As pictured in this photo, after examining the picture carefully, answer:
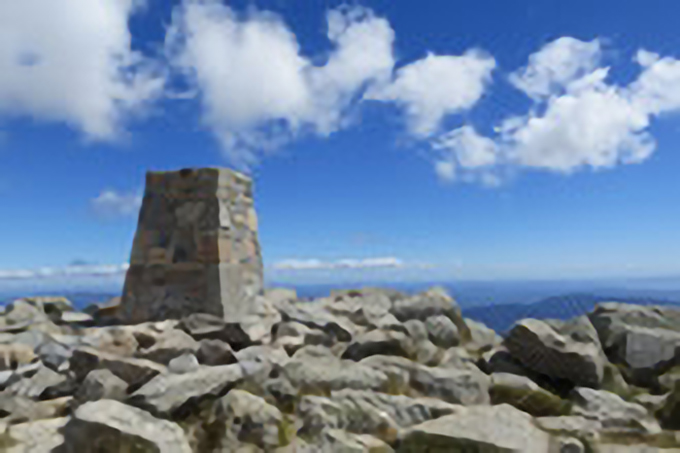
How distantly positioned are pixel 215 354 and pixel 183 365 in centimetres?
96

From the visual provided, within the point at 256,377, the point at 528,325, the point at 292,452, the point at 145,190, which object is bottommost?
the point at 292,452

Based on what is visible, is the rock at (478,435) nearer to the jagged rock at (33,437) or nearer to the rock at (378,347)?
the rock at (378,347)

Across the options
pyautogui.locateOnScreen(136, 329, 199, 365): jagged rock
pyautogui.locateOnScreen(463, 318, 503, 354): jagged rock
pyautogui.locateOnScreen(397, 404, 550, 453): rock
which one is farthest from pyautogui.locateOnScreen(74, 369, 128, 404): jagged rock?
pyautogui.locateOnScreen(463, 318, 503, 354): jagged rock

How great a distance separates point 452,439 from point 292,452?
A: 1847mm

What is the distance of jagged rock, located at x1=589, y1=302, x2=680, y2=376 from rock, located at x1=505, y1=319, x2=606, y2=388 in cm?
55

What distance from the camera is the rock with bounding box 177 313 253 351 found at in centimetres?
917

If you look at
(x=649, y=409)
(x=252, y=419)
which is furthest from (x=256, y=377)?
(x=649, y=409)

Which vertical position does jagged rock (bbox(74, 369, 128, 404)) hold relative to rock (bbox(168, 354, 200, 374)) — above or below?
below

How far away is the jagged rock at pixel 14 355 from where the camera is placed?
782 centimetres

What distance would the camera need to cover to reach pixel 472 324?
507 inches

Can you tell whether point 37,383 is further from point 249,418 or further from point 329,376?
point 329,376

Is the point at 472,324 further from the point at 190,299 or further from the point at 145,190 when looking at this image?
the point at 145,190

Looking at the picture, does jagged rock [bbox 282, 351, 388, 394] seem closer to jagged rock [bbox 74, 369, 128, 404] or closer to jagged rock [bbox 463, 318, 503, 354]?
jagged rock [bbox 74, 369, 128, 404]

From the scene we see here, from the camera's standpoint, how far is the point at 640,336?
8.85 metres
